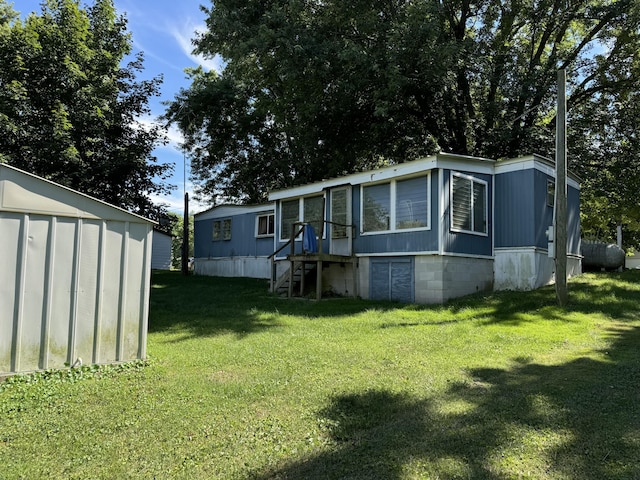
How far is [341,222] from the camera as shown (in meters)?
13.3

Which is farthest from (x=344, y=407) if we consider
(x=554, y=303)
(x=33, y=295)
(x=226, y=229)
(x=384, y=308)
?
(x=226, y=229)

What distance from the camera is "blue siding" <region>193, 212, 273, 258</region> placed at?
1873cm

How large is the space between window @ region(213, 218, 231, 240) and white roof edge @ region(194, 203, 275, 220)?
0.90 ft

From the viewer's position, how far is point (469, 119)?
18.2 metres

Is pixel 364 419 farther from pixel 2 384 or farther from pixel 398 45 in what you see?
pixel 398 45

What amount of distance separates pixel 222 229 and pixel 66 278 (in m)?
15.8

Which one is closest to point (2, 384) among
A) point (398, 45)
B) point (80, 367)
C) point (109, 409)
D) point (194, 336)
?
point (80, 367)

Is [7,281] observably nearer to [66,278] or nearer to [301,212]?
[66,278]

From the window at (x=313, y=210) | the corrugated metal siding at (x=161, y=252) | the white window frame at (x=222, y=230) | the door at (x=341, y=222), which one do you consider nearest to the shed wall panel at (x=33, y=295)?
the door at (x=341, y=222)

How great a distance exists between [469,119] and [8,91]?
616 inches

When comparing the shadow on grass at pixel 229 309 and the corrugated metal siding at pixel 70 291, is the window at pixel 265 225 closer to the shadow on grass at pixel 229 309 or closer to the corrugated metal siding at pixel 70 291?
the shadow on grass at pixel 229 309

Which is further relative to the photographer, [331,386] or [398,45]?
[398,45]

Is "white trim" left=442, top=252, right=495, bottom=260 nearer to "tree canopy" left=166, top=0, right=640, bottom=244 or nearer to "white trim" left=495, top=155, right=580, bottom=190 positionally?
"white trim" left=495, top=155, right=580, bottom=190

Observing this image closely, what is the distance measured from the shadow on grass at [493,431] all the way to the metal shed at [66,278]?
9.56 feet
